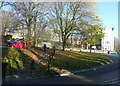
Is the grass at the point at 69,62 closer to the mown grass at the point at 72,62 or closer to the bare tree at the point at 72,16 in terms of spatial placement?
the mown grass at the point at 72,62

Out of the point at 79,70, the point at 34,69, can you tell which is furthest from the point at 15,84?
the point at 79,70

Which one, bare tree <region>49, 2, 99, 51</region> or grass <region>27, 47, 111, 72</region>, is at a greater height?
bare tree <region>49, 2, 99, 51</region>

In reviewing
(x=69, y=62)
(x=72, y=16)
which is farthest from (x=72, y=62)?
(x=72, y=16)

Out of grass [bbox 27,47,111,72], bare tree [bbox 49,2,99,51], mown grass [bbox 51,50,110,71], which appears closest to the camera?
grass [bbox 27,47,111,72]

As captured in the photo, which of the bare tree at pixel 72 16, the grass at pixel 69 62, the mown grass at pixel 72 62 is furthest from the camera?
the bare tree at pixel 72 16

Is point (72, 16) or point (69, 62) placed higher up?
point (72, 16)

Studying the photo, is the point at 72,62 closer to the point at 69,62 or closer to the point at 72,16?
the point at 69,62

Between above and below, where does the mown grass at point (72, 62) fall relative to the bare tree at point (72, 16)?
below

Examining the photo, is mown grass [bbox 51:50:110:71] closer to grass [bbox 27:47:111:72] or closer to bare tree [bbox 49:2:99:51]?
grass [bbox 27:47:111:72]

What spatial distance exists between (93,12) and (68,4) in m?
4.06

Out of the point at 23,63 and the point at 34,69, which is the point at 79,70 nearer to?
the point at 34,69

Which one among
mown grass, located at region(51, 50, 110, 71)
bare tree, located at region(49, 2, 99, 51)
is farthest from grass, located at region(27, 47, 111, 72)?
bare tree, located at region(49, 2, 99, 51)

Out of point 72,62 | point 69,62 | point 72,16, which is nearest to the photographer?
point 69,62

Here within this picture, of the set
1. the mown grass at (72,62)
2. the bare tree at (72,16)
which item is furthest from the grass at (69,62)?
the bare tree at (72,16)
